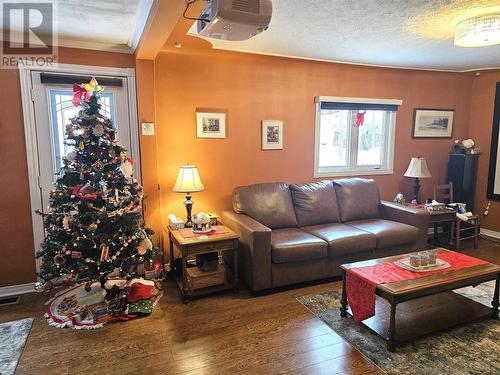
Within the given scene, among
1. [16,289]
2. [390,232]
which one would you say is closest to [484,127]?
[390,232]

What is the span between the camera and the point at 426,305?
2.77 m

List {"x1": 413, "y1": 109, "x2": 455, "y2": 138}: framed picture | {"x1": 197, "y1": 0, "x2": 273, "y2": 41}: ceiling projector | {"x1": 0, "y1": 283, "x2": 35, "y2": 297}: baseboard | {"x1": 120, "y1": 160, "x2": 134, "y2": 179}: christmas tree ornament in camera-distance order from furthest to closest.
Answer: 1. {"x1": 413, "y1": 109, "x2": 455, "y2": 138}: framed picture
2. {"x1": 0, "y1": 283, "x2": 35, "y2": 297}: baseboard
3. {"x1": 120, "y1": 160, "x2": 134, "y2": 179}: christmas tree ornament
4. {"x1": 197, "y1": 0, "x2": 273, "y2": 41}: ceiling projector

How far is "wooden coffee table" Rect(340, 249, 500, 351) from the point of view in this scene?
2203 mm

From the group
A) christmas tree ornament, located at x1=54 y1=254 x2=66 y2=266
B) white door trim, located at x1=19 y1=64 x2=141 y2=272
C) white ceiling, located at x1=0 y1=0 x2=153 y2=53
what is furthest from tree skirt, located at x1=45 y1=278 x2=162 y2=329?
white ceiling, located at x1=0 y1=0 x2=153 y2=53

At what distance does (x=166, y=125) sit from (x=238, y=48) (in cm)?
116

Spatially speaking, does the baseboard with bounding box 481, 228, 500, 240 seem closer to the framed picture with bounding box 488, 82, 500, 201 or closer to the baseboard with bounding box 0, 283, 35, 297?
the framed picture with bounding box 488, 82, 500, 201

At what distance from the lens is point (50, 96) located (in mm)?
3062

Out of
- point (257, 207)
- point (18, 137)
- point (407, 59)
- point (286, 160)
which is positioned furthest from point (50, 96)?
point (407, 59)

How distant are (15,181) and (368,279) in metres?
3.24

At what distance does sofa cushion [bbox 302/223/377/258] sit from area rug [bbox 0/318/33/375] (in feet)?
8.69

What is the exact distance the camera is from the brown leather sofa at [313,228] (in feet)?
9.82

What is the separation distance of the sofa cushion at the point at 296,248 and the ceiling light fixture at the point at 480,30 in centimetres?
217

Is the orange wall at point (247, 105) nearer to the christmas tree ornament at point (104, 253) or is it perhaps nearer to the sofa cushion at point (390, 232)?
the christmas tree ornament at point (104, 253)

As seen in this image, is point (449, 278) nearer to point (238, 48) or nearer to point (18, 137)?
point (238, 48)
